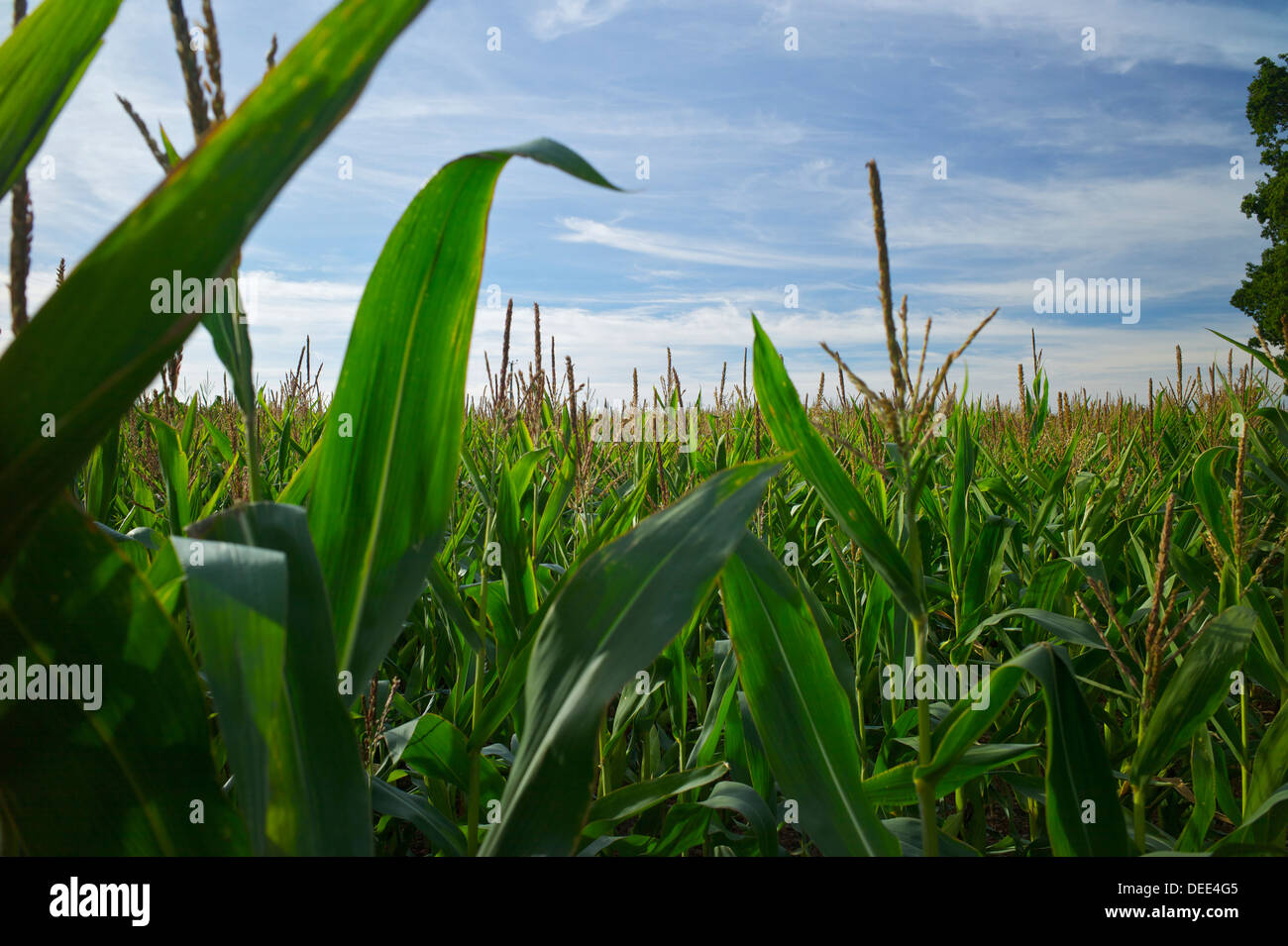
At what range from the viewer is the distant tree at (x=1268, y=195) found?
81.5ft

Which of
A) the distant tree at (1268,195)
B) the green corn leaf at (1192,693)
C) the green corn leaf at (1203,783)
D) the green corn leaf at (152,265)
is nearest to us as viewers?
the green corn leaf at (152,265)

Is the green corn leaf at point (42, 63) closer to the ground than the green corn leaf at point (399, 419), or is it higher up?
higher up

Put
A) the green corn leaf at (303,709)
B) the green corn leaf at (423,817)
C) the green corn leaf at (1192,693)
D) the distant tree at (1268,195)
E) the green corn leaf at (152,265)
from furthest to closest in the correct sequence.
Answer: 1. the distant tree at (1268,195)
2. the green corn leaf at (423,817)
3. the green corn leaf at (1192,693)
4. the green corn leaf at (303,709)
5. the green corn leaf at (152,265)

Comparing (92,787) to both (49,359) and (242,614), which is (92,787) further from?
(49,359)

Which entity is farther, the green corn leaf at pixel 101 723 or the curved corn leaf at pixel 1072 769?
the curved corn leaf at pixel 1072 769

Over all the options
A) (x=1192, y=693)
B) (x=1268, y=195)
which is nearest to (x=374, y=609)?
(x=1192, y=693)

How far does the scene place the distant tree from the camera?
2483cm

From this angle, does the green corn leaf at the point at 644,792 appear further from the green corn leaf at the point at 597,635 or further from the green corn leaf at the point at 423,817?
the green corn leaf at the point at 597,635

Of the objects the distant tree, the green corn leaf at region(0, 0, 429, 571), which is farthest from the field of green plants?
the distant tree

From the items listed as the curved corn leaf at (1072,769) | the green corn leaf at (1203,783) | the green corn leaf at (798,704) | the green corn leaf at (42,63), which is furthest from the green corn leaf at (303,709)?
the green corn leaf at (1203,783)

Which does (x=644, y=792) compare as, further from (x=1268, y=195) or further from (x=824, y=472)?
(x=1268, y=195)

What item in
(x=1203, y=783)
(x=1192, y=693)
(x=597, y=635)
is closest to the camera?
(x=597, y=635)

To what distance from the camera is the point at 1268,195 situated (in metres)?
25.6
